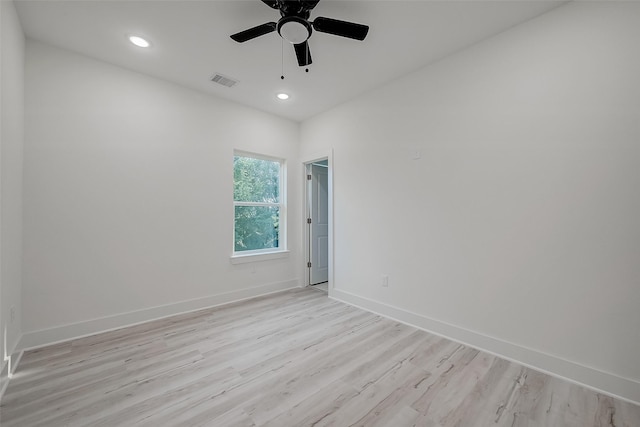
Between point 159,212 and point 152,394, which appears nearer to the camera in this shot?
point 152,394

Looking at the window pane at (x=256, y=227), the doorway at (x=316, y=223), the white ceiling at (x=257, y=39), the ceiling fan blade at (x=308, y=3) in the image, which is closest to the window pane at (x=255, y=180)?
the window pane at (x=256, y=227)

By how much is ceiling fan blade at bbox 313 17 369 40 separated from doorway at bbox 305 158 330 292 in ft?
7.85

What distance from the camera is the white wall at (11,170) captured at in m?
1.82

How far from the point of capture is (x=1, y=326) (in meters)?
1.81

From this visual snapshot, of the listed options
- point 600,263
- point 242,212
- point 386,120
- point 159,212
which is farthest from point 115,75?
point 600,263

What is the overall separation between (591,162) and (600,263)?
73 cm

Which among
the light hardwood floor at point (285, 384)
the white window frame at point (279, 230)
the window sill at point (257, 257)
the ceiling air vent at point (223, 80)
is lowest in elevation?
the light hardwood floor at point (285, 384)

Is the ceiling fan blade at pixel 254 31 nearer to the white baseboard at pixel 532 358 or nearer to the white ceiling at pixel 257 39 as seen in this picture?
the white ceiling at pixel 257 39

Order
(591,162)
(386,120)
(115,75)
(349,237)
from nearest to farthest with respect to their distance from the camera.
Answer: (591,162)
(115,75)
(386,120)
(349,237)

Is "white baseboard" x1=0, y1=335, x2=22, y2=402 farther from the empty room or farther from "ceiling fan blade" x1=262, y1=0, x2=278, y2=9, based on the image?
"ceiling fan blade" x1=262, y1=0, x2=278, y2=9

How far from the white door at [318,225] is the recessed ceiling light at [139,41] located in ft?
8.77

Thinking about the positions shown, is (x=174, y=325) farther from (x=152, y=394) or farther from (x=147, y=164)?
(x=147, y=164)

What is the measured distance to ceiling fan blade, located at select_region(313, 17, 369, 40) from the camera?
179 centimetres

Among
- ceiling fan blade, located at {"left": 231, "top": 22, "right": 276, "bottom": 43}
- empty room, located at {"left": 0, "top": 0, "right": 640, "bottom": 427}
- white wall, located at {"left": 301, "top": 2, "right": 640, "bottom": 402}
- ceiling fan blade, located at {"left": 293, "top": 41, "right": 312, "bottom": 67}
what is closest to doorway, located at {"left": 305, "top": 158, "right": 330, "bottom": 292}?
empty room, located at {"left": 0, "top": 0, "right": 640, "bottom": 427}
